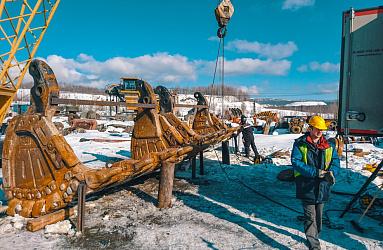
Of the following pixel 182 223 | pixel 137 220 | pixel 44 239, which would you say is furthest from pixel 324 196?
pixel 44 239

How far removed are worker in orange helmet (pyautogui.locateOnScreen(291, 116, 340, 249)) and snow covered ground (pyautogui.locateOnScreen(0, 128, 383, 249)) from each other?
1.35 feet

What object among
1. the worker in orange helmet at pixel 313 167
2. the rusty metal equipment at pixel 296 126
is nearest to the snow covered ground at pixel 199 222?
the worker in orange helmet at pixel 313 167

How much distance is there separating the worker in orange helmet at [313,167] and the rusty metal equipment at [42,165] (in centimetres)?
228

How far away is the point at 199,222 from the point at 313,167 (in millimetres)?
1885

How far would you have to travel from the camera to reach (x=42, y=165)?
4395mm

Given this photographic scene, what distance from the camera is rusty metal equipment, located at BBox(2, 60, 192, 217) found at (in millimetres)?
4145

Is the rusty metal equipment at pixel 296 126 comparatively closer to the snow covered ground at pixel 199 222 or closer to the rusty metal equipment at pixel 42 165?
the snow covered ground at pixel 199 222

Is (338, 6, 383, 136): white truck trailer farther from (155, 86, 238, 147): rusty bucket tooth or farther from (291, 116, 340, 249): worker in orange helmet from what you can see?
(155, 86, 238, 147): rusty bucket tooth

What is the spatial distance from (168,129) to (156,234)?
3013mm

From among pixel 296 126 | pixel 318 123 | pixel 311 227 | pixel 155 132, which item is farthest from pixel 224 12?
pixel 296 126

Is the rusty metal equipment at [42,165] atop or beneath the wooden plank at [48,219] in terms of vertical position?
atop

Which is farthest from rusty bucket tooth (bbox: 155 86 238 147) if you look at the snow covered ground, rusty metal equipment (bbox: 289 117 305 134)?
rusty metal equipment (bbox: 289 117 305 134)

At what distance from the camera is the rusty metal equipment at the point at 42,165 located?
4.14 metres

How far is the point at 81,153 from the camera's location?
37.9 feet
